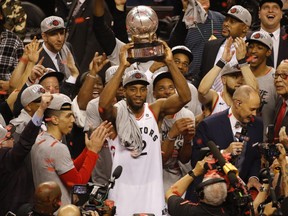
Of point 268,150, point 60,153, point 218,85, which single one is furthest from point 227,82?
point 268,150

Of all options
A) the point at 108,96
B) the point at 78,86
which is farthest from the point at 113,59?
the point at 108,96

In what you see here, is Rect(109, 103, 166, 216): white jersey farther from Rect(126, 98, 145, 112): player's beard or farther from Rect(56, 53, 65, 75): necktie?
→ Rect(56, 53, 65, 75): necktie

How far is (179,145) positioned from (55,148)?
66.6 inches

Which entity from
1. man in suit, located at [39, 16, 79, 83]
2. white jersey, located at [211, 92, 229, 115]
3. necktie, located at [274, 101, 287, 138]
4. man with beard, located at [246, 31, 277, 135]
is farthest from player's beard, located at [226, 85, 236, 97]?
man in suit, located at [39, 16, 79, 83]

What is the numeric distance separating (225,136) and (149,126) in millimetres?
756

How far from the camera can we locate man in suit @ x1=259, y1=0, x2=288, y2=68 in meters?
13.3

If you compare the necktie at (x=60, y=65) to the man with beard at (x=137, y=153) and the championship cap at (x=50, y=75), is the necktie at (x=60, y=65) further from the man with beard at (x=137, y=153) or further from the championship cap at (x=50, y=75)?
the man with beard at (x=137, y=153)

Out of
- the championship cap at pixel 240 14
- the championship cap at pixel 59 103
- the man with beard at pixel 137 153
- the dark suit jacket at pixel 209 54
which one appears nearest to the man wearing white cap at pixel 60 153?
the championship cap at pixel 59 103

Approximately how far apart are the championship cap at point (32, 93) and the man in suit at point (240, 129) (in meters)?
1.59

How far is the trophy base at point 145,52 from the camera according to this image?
10656 millimetres

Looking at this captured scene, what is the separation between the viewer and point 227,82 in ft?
40.2

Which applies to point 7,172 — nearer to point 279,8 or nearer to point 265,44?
point 265,44

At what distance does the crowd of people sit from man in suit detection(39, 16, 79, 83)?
0.05 ft

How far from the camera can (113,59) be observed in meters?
13.9
